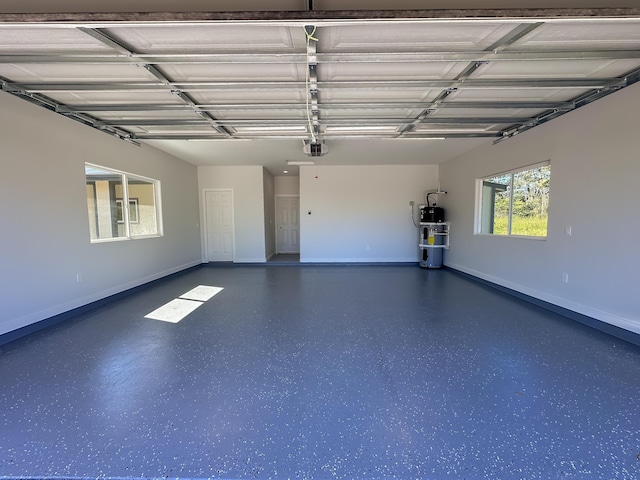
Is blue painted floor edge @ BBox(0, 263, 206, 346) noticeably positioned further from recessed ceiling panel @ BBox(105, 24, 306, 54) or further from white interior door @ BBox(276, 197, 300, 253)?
white interior door @ BBox(276, 197, 300, 253)

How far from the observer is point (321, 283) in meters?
5.16

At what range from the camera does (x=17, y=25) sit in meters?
1.78

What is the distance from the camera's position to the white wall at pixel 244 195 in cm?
684

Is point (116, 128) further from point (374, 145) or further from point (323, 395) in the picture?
point (323, 395)

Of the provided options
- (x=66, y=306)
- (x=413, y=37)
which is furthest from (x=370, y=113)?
(x=66, y=306)

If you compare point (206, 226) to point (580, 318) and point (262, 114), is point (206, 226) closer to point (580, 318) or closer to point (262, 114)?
point (262, 114)

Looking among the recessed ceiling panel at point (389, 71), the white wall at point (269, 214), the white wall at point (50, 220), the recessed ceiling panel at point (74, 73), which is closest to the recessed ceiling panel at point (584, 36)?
the recessed ceiling panel at point (389, 71)

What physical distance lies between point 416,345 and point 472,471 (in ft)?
4.37

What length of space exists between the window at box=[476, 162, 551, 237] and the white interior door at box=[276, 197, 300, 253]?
5.34m

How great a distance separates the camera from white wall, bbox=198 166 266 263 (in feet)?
22.4

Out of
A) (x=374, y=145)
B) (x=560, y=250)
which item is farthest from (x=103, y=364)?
(x=560, y=250)

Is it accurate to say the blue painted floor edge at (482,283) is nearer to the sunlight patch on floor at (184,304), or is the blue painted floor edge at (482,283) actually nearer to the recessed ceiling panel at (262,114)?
the sunlight patch on floor at (184,304)

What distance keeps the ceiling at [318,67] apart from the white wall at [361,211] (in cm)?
276

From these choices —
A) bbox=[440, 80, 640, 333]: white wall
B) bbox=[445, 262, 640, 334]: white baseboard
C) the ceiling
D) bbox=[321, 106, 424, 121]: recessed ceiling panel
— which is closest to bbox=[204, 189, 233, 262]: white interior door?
the ceiling
